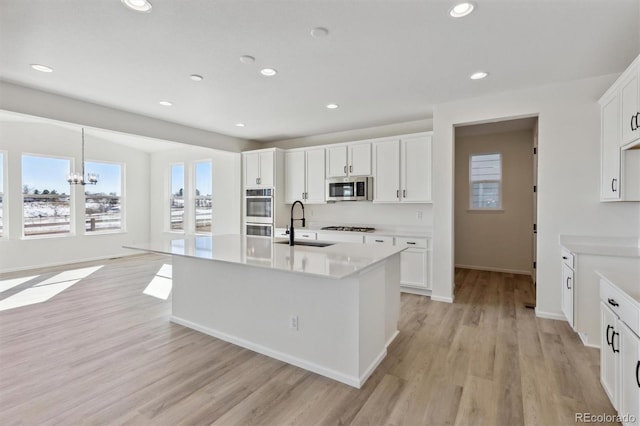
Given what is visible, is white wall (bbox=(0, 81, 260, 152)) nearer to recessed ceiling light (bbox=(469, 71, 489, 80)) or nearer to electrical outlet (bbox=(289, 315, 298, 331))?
electrical outlet (bbox=(289, 315, 298, 331))

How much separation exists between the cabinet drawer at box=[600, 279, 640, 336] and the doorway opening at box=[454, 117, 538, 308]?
3426 mm

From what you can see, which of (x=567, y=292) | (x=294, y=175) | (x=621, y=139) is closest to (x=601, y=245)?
(x=567, y=292)

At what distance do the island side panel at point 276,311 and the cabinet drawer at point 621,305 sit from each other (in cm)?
147

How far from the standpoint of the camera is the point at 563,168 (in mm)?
3361

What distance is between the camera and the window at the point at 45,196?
20.1ft

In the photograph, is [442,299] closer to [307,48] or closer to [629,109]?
[629,109]

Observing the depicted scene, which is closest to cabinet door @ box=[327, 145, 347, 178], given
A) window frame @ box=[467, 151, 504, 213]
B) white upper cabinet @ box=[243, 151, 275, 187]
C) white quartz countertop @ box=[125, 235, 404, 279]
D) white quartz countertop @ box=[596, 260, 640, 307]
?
white upper cabinet @ box=[243, 151, 275, 187]

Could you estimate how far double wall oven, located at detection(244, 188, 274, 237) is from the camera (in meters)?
5.83

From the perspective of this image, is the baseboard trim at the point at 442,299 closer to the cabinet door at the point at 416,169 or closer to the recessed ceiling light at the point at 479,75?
the cabinet door at the point at 416,169

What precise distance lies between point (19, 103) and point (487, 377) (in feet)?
17.3

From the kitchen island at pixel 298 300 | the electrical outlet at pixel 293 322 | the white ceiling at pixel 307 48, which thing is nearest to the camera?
the white ceiling at pixel 307 48

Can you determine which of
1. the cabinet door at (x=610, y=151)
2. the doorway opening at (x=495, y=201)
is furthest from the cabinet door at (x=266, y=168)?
the cabinet door at (x=610, y=151)

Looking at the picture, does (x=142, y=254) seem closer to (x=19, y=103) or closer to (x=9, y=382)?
(x=19, y=103)

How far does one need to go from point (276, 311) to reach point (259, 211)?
141 inches
